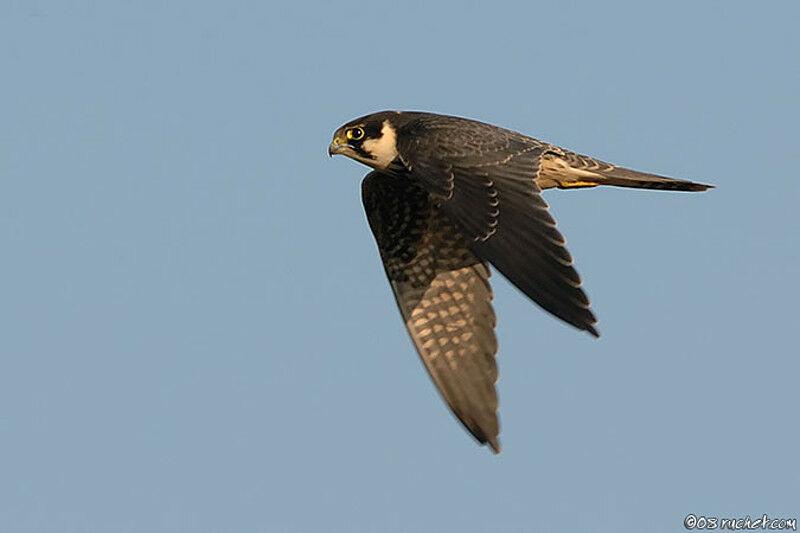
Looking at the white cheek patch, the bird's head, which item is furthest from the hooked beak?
the white cheek patch

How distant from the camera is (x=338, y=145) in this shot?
10.5 meters

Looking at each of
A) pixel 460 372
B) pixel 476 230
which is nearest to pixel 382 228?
pixel 460 372

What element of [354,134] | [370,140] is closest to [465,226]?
[370,140]

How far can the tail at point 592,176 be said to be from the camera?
33.2 ft

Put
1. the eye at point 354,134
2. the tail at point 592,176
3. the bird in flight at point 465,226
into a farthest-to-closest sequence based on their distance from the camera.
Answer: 1. the eye at point 354,134
2. the tail at point 592,176
3. the bird in flight at point 465,226

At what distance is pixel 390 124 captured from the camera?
10.4 meters

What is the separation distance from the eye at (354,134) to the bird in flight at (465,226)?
1cm

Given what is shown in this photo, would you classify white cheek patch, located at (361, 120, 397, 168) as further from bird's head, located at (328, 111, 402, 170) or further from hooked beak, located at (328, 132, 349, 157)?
hooked beak, located at (328, 132, 349, 157)

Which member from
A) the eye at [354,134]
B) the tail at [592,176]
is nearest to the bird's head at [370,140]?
the eye at [354,134]

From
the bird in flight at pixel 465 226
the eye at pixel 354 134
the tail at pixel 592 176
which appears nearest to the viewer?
the bird in flight at pixel 465 226

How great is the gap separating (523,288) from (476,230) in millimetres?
725

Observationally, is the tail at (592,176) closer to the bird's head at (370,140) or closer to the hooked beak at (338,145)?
the bird's head at (370,140)

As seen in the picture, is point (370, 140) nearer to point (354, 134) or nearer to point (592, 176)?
point (354, 134)

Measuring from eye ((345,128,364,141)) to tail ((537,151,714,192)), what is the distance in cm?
135
